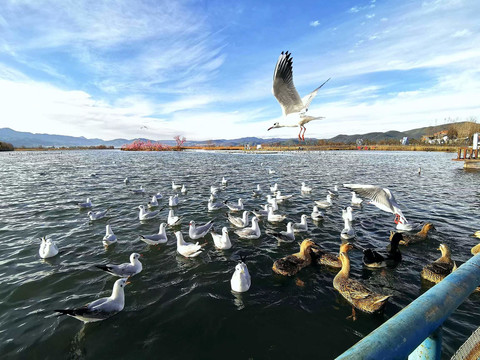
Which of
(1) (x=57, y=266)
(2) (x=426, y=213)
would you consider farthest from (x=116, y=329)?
(2) (x=426, y=213)

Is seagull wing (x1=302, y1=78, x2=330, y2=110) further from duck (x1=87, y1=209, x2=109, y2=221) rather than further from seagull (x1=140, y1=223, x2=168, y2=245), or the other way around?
duck (x1=87, y1=209, x2=109, y2=221)

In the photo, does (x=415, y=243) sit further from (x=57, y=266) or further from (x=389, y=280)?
(x=57, y=266)

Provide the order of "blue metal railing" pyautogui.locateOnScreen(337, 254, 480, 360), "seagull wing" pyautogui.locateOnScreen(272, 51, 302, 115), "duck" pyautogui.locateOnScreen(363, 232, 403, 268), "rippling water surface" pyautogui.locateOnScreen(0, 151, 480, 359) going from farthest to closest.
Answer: "seagull wing" pyautogui.locateOnScreen(272, 51, 302, 115) → "duck" pyautogui.locateOnScreen(363, 232, 403, 268) → "rippling water surface" pyautogui.locateOnScreen(0, 151, 480, 359) → "blue metal railing" pyautogui.locateOnScreen(337, 254, 480, 360)

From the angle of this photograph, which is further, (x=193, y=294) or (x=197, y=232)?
(x=197, y=232)

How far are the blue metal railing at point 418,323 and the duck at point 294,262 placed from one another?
596cm

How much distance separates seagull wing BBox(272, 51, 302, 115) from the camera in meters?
8.88

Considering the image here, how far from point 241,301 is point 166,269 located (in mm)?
2919

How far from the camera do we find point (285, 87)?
9.37 m

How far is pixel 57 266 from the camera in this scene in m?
7.75

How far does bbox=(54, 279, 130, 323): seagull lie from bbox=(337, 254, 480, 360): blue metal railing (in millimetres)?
6045

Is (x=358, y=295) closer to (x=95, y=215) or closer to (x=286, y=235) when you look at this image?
(x=286, y=235)

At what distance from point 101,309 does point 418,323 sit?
634 centimetres

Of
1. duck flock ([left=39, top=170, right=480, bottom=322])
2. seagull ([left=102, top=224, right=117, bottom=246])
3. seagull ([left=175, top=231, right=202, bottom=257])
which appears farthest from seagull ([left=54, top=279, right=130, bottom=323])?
seagull ([left=102, top=224, right=117, bottom=246])

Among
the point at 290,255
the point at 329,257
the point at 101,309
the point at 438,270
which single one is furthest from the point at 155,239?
the point at 438,270
